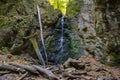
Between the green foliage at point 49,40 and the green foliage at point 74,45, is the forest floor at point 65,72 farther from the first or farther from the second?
the green foliage at point 49,40

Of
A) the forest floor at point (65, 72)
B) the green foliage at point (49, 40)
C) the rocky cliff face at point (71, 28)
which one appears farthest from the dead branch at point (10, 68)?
the green foliage at point (49, 40)

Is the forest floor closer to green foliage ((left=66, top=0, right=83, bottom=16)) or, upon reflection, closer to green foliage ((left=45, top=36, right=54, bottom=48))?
green foliage ((left=45, top=36, right=54, bottom=48))

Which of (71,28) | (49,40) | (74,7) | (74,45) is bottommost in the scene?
(74,45)

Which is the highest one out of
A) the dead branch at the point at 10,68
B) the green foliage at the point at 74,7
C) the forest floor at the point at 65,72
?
the green foliage at the point at 74,7

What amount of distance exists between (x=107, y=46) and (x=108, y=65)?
2.96 feet

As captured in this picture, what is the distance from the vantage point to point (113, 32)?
362 inches

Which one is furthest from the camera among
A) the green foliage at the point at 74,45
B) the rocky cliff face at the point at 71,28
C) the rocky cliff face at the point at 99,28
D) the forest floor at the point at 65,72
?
the green foliage at the point at 74,45

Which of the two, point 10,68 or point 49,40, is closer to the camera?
point 10,68

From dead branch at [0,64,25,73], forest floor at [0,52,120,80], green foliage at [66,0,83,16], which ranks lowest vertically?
forest floor at [0,52,120,80]

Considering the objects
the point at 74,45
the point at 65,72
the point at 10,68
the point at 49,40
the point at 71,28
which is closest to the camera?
the point at 10,68

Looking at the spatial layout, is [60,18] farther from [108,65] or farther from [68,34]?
[108,65]

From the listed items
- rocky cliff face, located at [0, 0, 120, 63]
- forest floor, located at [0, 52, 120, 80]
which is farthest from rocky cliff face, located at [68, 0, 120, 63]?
forest floor, located at [0, 52, 120, 80]

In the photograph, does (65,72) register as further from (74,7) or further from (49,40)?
(74,7)

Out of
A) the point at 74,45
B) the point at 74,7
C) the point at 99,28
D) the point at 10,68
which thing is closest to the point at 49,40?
the point at 74,45
